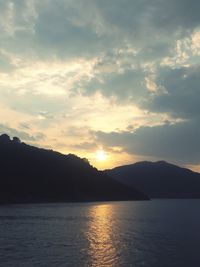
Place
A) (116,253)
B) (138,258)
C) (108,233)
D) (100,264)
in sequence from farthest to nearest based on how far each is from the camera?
(108,233)
(116,253)
(138,258)
(100,264)

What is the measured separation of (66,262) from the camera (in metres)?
68.7

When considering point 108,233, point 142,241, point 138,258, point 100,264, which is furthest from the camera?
point 108,233

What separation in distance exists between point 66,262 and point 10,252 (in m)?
14.0

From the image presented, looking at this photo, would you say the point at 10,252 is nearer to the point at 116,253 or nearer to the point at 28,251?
the point at 28,251

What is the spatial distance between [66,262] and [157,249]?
24.3 metres

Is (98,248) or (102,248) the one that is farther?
(102,248)

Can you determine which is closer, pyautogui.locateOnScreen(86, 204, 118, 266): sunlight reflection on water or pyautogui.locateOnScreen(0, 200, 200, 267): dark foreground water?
pyautogui.locateOnScreen(0, 200, 200, 267): dark foreground water

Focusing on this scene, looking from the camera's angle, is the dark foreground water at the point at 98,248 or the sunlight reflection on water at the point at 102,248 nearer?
the dark foreground water at the point at 98,248

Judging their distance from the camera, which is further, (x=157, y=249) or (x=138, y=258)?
(x=157, y=249)

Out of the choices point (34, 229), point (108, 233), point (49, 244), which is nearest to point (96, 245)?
point (49, 244)

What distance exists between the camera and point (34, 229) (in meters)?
121

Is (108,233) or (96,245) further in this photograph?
(108,233)

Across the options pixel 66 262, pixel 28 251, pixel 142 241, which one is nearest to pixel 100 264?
pixel 66 262

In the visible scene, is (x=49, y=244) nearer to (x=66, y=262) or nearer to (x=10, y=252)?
(x=10, y=252)
